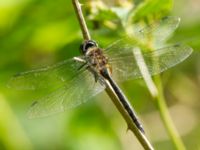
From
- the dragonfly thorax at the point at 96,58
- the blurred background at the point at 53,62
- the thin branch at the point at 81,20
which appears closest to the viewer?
the thin branch at the point at 81,20

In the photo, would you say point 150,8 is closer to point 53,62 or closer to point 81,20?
point 81,20

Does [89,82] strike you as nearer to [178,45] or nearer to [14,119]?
[178,45]

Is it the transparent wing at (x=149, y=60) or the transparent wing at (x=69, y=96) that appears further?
the transparent wing at (x=149, y=60)

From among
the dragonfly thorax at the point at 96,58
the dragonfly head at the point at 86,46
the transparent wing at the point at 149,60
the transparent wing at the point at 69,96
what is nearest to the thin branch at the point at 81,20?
the dragonfly head at the point at 86,46

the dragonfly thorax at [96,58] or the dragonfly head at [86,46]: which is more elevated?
the dragonfly head at [86,46]

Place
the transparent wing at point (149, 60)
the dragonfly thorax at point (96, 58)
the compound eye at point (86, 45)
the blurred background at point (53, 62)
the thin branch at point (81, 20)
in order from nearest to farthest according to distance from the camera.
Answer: the thin branch at point (81, 20) < the compound eye at point (86, 45) < the dragonfly thorax at point (96, 58) < the transparent wing at point (149, 60) < the blurred background at point (53, 62)

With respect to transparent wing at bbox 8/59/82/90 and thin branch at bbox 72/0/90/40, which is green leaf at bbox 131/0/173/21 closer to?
transparent wing at bbox 8/59/82/90

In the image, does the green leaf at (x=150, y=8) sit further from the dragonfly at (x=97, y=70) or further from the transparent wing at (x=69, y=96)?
the transparent wing at (x=69, y=96)
